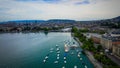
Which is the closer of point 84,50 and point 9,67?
point 9,67

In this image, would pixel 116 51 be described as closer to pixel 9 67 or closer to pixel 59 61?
pixel 59 61

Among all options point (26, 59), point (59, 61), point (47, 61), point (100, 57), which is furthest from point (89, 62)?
point (26, 59)

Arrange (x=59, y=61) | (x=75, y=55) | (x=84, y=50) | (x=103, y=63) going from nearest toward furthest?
(x=103, y=63) → (x=59, y=61) → (x=75, y=55) → (x=84, y=50)

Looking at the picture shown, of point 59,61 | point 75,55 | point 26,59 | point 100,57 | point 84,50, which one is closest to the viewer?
point 100,57

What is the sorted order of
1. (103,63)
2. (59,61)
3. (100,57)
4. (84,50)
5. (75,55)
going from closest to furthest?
(103,63)
(100,57)
(59,61)
(75,55)
(84,50)

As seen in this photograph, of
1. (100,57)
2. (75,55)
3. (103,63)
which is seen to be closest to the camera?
(103,63)

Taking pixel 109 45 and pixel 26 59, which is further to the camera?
pixel 109 45

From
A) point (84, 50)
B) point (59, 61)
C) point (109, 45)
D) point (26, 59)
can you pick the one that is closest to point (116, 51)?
point (109, 45)

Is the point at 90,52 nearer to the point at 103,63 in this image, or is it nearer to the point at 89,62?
the point at 89,62
